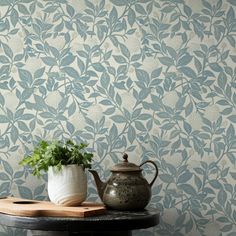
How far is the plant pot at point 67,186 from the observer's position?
1.96 m

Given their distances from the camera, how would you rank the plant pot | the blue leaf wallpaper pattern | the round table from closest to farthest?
1. the round table
2. the plant pot
3. the blue leaf wallpaper pattern

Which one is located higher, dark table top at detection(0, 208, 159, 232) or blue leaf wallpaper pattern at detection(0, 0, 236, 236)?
blue leaf wallpaper pattern at detection(0, 0, 236, 236)

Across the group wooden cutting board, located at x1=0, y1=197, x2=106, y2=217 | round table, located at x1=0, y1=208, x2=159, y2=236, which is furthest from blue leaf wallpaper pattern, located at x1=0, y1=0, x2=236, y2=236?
round table, located at x1=0, y1=208, x2=159, y2=236

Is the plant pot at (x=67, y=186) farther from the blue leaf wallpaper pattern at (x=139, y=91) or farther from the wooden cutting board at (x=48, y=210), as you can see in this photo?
the blue leaf wallpaper pattern at (x=139, y=91)

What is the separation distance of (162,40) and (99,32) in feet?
0.88

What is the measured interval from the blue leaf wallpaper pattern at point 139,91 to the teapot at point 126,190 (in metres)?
0.26

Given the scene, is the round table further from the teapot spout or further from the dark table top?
the teapot spout

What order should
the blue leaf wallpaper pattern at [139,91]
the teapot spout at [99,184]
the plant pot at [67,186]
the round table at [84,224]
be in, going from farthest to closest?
the blue leaf wallpaper pattern at [139,91] < the teapot spout at [99,184] < the plant pot at [67,186] < the round table at [84,224]

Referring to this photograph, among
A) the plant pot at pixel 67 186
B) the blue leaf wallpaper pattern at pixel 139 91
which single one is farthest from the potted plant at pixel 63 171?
the blue leaf wallpaper pattern at pixel 139 91

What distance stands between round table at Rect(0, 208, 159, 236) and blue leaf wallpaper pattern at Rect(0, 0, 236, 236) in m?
0.44

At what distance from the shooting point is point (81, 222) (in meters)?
1.76

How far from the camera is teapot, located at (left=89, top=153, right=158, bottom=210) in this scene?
1.98 metres

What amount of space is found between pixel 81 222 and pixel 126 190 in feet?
0.91

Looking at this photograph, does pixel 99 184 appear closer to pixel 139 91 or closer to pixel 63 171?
pixel 63 171
